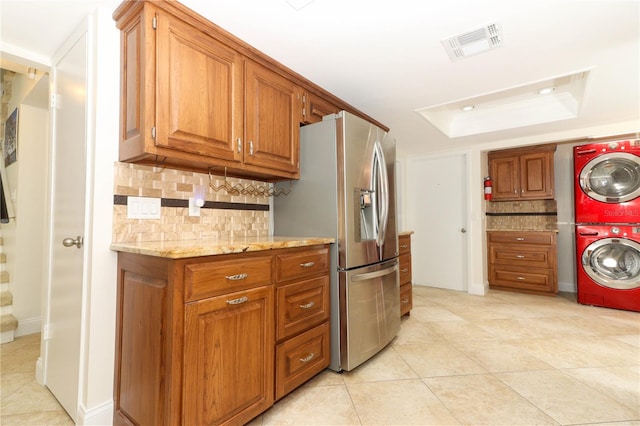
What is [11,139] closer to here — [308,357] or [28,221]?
[28,221]

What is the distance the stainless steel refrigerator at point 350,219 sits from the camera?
1.98m

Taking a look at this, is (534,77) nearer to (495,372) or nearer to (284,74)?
(284,74)

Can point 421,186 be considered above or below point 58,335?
above

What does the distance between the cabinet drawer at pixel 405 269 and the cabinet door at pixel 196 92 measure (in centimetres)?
200

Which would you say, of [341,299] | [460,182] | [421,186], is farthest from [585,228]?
[341,299]

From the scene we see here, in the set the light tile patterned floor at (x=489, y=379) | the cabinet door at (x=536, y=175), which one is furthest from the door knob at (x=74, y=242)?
the cabinet door at (x=536, y=175)

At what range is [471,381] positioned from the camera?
1923mm

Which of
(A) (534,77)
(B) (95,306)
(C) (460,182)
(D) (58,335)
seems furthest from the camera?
(C) (460,182)

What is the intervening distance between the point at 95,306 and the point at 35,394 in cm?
94

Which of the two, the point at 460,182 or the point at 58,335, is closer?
the point at 58,335

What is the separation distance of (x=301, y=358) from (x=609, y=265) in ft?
12.7

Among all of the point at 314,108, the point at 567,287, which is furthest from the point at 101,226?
the point at 567,287

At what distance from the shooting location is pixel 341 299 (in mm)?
1976

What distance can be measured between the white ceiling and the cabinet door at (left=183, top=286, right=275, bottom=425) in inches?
58.5
